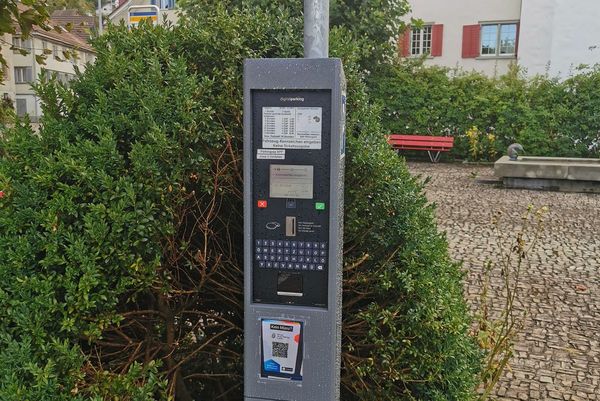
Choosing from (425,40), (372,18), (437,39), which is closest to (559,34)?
(437,39)

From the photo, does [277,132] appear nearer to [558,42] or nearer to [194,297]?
[194,297]

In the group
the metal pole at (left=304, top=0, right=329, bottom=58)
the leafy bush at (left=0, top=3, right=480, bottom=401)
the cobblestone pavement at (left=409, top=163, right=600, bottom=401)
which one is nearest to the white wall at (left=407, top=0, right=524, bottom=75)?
the cobblestone pavement at (left=409, top=163, right=600, bottom=401)

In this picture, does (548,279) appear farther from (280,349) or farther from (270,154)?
(270,154)

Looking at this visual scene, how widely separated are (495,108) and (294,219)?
17.2m

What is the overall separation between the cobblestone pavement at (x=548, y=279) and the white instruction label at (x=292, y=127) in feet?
9.73

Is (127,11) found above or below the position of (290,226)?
above

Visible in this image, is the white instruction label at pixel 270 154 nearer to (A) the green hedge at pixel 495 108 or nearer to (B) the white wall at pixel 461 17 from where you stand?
(A) the green hedge at pixel 495 108

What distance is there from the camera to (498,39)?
25.3 m

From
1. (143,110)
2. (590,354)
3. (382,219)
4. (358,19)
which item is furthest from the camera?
(358,19)

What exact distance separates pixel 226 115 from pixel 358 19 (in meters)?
15.3

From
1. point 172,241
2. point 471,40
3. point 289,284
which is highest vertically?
point 471,40

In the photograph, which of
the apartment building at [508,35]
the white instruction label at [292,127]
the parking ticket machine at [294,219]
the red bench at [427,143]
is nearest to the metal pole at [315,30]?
the parking ticket machine at [294,219]

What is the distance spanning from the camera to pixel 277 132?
2.40m

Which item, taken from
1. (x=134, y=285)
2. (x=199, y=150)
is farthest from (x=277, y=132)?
(x=134, y=285)
